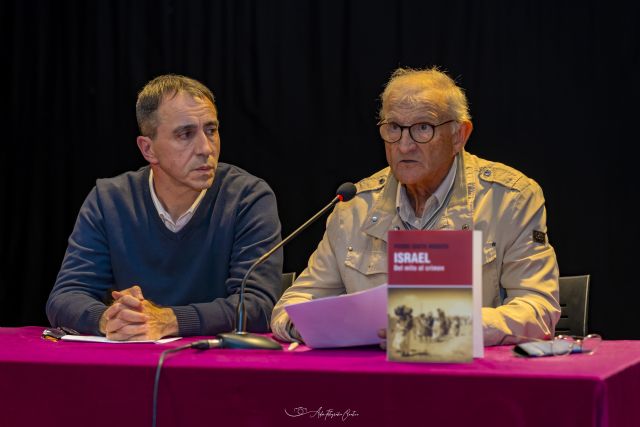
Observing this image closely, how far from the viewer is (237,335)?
6.34 ft

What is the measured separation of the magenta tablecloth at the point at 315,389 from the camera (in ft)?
4.77

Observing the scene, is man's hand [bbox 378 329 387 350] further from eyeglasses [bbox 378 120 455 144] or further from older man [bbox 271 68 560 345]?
eyeglasses [bbox 378 120 455 144]

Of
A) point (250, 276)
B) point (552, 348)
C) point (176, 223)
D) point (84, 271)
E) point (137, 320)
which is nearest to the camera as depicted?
point (552, 348)

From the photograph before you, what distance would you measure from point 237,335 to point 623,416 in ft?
2.60

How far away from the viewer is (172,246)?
9.49 feet

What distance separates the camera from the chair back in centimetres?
263

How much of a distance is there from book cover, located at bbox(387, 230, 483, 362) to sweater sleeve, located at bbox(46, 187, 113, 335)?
119 cm

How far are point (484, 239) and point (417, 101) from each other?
431mm

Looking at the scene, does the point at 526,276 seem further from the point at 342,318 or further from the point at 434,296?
the point at 434,296

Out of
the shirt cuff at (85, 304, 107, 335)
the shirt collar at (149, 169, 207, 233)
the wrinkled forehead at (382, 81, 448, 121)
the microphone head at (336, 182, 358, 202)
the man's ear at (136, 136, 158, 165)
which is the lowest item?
the shirt cuff at (85, 304, 107, 335)

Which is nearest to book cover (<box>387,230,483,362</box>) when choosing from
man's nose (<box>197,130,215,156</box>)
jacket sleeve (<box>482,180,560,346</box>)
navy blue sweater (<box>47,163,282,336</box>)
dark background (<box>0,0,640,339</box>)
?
jacket sleeve (<box>482,180,560,346</box>)

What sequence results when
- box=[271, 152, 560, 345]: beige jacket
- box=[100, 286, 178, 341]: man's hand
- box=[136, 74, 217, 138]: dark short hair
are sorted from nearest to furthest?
box=[100, 286, 178, 341]: man's hand
box=[271, 152, 560, 345]: beige jacket
box=[136, 74, 217, 138]: dark short hair

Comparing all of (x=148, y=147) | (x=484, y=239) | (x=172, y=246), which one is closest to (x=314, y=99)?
(x=148, y=147)

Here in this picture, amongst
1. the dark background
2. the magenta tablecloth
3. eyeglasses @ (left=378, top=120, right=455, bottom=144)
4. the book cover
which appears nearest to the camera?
the magenta tablecloth
